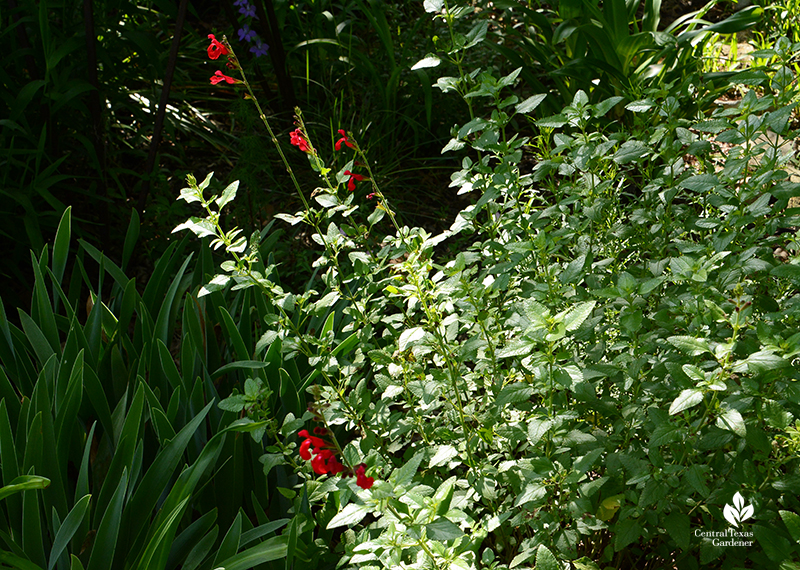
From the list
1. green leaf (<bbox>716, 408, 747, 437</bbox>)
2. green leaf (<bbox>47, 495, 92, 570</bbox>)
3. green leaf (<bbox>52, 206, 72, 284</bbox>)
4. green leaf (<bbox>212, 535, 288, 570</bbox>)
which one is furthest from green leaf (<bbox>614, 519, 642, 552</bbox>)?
green leaf (<bbox>52, 206, 72, 284</bbox>)

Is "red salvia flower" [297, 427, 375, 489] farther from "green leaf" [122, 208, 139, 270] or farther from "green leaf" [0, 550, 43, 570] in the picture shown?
"green leaf" [122, 208, 139, 270]

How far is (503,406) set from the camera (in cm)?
121

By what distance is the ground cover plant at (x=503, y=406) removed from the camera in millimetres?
1137

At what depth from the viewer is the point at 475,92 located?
139cm

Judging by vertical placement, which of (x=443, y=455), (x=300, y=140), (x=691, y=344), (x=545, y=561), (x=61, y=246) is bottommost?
(x=545, y=561)

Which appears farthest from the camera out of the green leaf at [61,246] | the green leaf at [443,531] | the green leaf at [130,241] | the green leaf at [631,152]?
the green leaf at [130,241]

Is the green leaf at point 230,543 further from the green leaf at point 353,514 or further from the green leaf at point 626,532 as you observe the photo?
the green leaf at point 626,532

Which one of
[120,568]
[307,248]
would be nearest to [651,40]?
[307,248]

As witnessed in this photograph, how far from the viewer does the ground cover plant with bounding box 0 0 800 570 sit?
1137 millimetres

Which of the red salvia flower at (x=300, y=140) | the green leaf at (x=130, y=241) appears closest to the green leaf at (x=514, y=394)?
the red salvia flower at (x=300, y=140)

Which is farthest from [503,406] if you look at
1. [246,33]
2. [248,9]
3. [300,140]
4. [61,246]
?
[246,33]

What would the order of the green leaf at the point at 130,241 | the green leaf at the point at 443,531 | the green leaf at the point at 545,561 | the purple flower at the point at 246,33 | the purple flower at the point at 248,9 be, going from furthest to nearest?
the purple flower at the point at 246,33 → the purple flower at the point at 248,9 → the green leaf at the point at 130,241 → the green leaf at the point at 545,561 → the green leaf at the point at 443,531

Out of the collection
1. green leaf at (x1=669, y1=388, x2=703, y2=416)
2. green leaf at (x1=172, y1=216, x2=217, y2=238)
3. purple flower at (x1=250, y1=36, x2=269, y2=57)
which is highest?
purple flower at (x1=250, y1=36, x2=269, y2=57)

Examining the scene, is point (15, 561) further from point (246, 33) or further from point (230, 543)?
point (246, 33)
